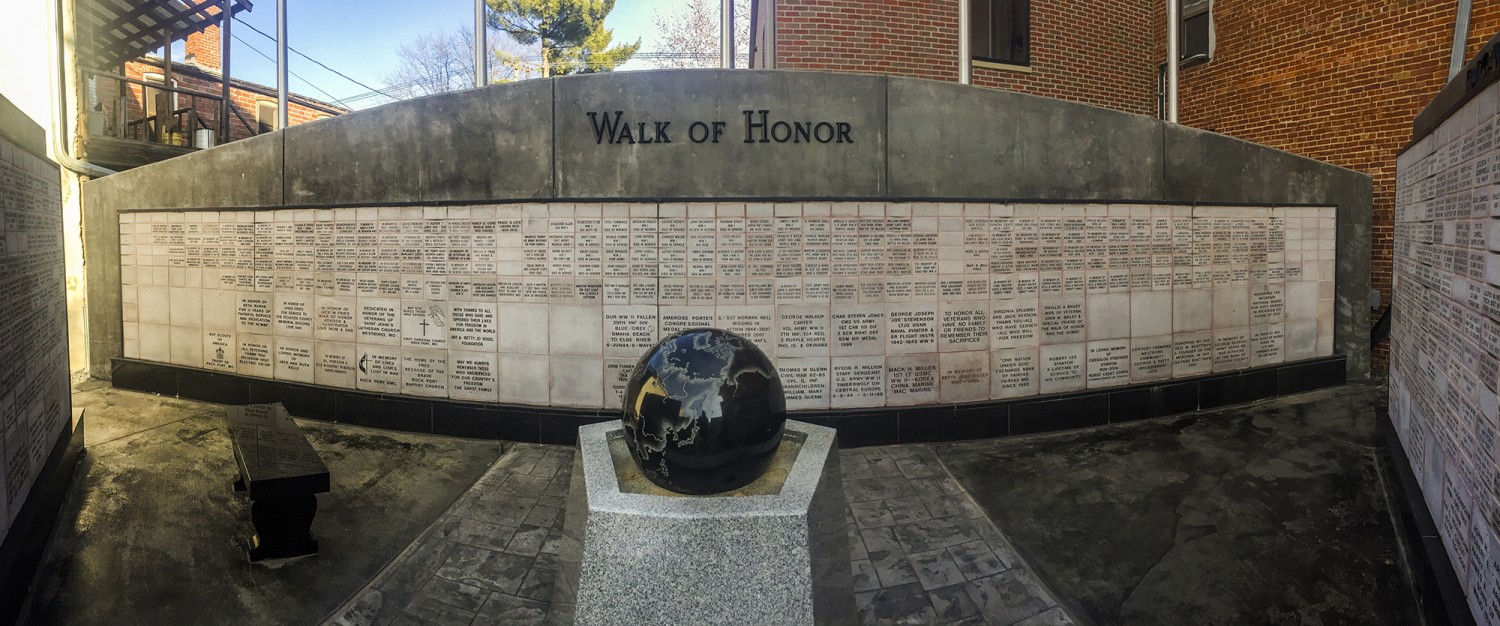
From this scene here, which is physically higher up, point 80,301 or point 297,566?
point 80,301

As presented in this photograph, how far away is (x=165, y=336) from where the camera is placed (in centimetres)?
821

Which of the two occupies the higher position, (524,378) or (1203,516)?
(524,378)

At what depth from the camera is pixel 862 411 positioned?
6.49m

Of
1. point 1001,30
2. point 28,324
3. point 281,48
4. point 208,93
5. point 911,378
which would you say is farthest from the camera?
point 208,93

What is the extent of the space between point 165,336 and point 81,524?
4.30m

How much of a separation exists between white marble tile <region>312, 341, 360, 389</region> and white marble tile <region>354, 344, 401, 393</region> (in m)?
0.06

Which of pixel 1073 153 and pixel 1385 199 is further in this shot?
pixel 1385 199

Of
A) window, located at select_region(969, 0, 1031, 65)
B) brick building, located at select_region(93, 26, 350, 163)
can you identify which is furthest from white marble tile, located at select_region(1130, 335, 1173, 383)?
brick building, located at select_region(93, 26, 350, 163)

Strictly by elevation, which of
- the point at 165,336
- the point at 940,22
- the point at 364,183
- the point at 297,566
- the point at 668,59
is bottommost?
the point at 297,566

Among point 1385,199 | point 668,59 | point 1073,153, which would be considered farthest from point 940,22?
point 668,59

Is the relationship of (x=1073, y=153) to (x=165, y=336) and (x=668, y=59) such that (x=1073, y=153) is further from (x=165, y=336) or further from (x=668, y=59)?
Answer: (x=668, y=59)

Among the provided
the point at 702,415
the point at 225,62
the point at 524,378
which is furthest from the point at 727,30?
the point at 225,62

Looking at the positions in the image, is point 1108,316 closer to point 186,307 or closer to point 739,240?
point 739,240

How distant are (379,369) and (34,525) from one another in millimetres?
2873
